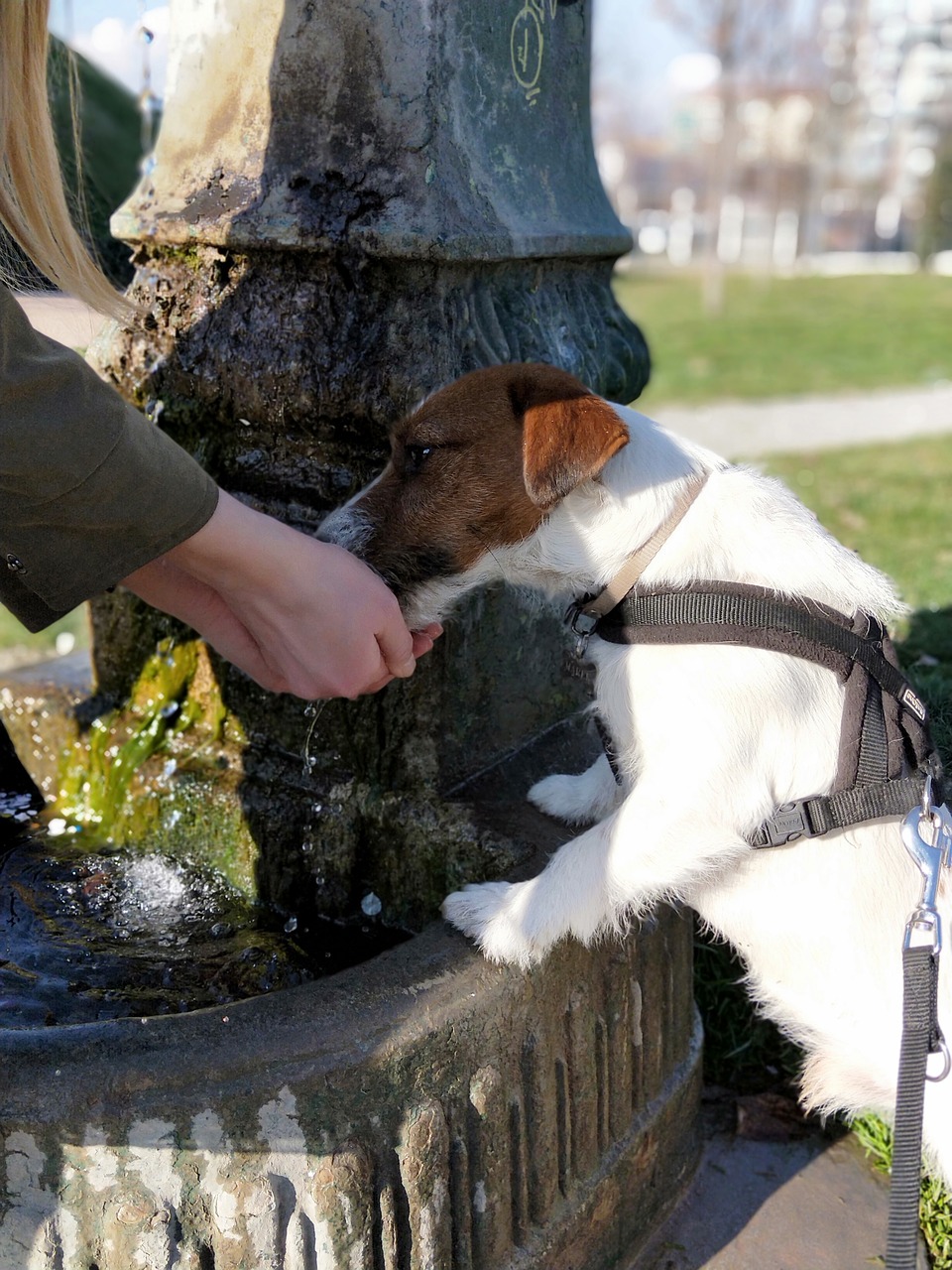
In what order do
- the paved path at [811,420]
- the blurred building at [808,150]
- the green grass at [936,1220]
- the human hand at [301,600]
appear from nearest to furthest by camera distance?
1. the human hand at [301,600]
2. the green grass at [936,1220]
3. the paved path at [811,420]
4. the blurred building at [808,150]

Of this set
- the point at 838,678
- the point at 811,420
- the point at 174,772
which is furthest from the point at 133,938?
the point at 811,420

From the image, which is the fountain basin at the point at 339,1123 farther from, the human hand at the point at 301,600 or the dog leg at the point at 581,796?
the human hand at the point at 301,600

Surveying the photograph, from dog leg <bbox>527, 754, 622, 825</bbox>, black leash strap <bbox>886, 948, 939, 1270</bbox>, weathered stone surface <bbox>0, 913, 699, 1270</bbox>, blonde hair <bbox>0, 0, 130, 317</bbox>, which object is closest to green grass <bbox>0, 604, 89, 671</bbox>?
blonde hair <bbox>0, 0, 130, 317</bbox>

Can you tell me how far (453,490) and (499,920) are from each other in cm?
93

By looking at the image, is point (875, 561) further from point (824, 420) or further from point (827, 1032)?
point (824, 420)

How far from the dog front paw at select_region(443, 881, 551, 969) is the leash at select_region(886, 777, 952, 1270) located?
2.21ft

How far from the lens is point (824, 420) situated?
11.9 m

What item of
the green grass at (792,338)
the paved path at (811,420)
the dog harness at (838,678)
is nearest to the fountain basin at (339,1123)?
the dog harness at (838,678)

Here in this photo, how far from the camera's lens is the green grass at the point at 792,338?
47.8 feet

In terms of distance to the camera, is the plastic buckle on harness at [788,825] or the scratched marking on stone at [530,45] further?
the scratched marking on stone at [530,45]

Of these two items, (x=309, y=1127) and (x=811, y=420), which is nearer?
(x=309, y=1127)

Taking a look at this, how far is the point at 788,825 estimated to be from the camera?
2.25m

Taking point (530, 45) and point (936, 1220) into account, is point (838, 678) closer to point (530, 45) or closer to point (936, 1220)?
point (936, 1220)

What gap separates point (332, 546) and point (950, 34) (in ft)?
226
